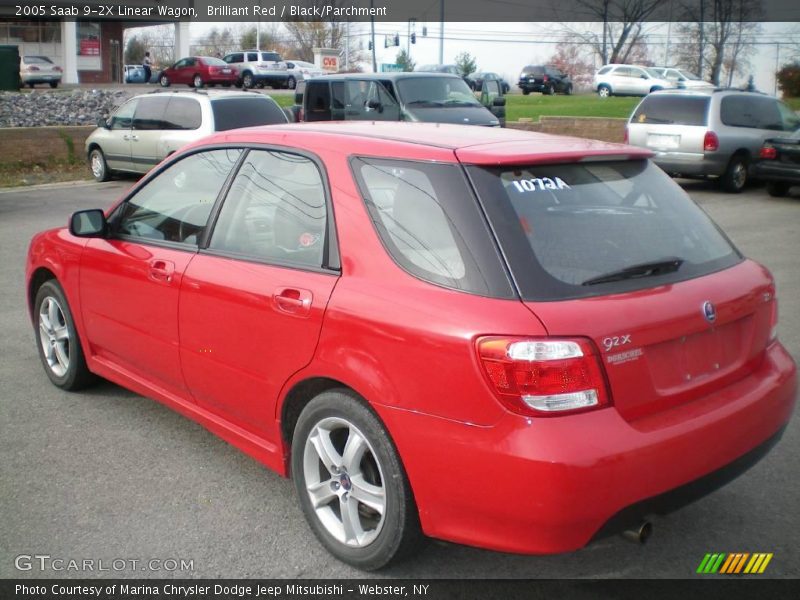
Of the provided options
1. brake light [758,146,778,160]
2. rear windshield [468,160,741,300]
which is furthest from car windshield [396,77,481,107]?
rear windshield [468,160,741,300]

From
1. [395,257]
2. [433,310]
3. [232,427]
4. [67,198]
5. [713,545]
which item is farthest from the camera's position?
[67,198]

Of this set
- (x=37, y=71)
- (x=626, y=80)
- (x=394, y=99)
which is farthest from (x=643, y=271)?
(x=626, y=80)

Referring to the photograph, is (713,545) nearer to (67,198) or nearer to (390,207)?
(390,207)

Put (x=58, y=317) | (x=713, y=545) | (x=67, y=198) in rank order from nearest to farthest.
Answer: (x=713, y=545) < (x=58, y=317) < (x=67, y=198)

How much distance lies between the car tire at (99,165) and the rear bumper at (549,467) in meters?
16.3

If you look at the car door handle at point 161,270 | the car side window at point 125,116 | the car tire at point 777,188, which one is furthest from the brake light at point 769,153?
the car door handle at point 161,270

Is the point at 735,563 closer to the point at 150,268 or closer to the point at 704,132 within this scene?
the point at 150,268

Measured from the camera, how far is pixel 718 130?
16203 mm

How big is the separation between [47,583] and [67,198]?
1307 cm

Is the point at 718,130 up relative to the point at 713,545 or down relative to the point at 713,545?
up

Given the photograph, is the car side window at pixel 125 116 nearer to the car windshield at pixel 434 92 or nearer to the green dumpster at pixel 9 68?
the car windshield at pixel 434 92

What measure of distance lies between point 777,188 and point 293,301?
580 inches

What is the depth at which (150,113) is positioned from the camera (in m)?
16.6

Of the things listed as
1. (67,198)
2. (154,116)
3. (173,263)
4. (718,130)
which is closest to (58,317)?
(173,263)
